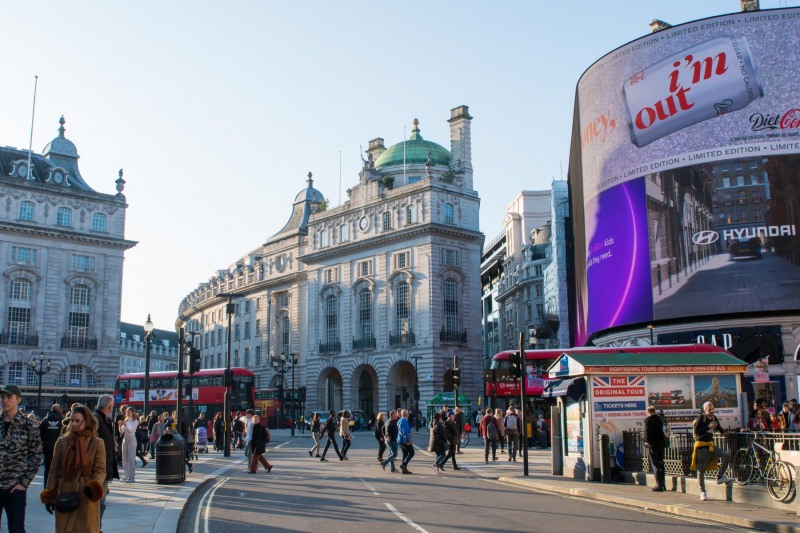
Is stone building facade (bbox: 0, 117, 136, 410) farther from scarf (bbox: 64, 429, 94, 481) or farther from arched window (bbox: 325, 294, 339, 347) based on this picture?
scarf (bbox: 64, 429, 94, 481)

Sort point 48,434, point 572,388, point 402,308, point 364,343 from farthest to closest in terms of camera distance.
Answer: point 364,343, point 402,308, point 572,388, point 48,434

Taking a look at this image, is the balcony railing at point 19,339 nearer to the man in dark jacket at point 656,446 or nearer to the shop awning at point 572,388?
the shop awning at point 572,388

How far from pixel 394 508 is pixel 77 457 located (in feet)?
25.2

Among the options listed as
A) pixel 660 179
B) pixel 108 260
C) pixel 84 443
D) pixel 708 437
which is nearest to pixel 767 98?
pixel 660 179

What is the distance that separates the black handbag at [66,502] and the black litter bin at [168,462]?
11.4 m

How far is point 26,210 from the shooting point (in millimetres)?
70750

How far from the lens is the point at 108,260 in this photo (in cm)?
7500

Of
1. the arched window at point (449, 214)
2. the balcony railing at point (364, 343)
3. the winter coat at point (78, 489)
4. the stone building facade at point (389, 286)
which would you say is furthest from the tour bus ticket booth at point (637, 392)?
the balcony railing at point (364, 343)

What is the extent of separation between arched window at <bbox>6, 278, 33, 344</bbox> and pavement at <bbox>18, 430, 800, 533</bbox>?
50.8 meters

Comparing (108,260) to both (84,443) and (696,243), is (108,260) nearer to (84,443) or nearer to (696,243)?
(696,243)

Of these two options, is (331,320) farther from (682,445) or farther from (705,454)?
(705,454)

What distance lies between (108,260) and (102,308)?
177 inches

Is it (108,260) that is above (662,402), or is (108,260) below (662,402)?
above

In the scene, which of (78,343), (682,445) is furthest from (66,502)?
(78,343)
